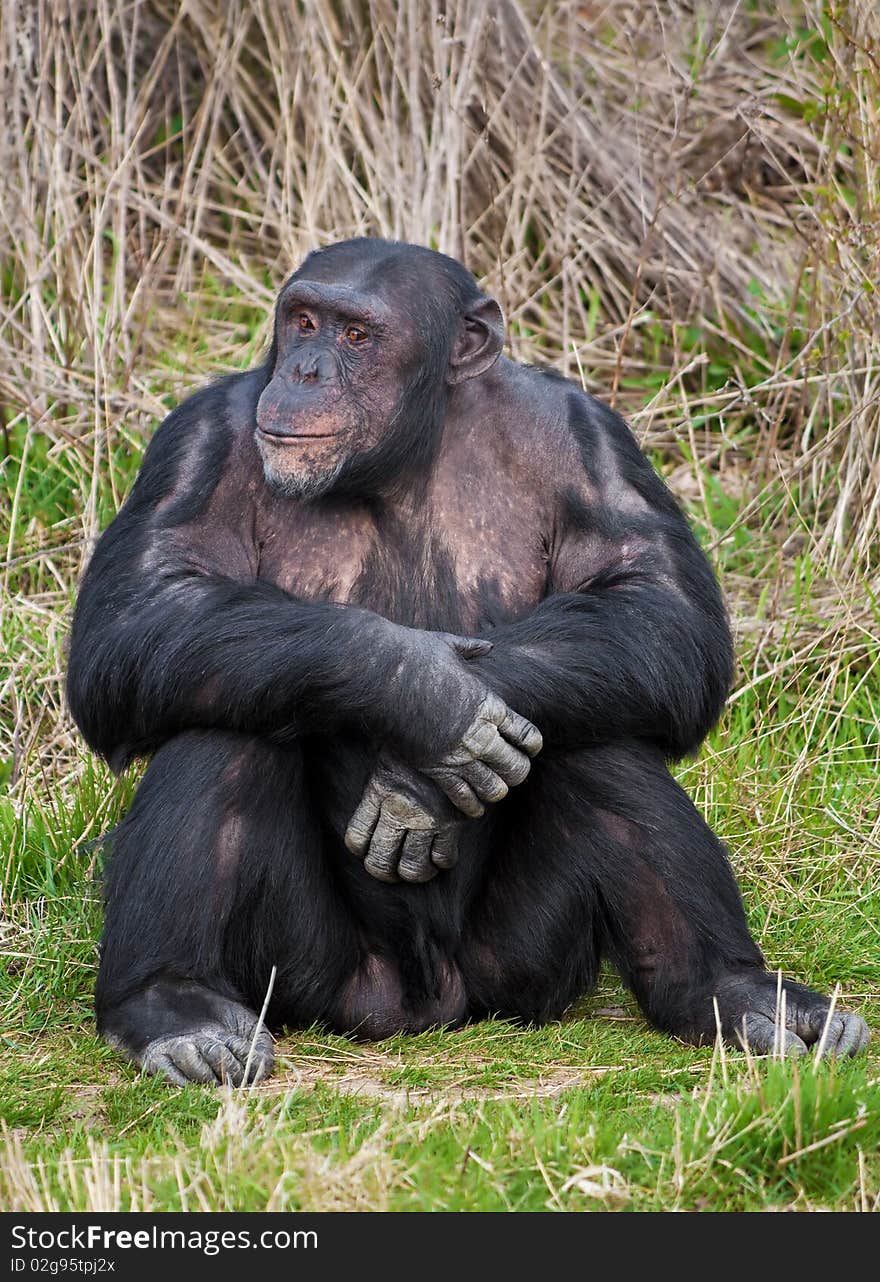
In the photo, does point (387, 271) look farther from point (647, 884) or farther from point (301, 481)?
point (647, 884)

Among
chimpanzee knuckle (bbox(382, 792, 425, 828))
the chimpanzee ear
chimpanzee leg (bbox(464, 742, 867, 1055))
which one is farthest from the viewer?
the chimpanzee ear

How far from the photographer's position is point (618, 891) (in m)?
4.39

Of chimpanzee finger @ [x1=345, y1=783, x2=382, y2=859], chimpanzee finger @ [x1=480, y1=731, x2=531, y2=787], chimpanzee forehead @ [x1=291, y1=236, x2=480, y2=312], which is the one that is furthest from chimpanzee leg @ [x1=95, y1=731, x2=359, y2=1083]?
chimpanzee forehead @ [x1=291, y1=236, x2=480, y2=312]

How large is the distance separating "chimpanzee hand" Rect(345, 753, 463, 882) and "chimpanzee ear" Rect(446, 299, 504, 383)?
1.00 metres

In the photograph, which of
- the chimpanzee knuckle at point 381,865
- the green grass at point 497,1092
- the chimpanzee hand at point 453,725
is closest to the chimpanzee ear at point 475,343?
the chimpanzee hand at point 453,725

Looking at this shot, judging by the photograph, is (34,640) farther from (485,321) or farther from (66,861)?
(485,321)

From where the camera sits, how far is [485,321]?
182 inches

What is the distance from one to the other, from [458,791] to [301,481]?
0.78 m

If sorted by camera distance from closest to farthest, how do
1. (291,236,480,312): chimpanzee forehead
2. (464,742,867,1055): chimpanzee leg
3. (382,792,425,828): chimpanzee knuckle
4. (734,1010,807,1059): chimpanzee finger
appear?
(734,1010,807,1059): chimpanzee finger, (382,792,425,828): chimpanzee knuckle, (464,742,867,1055): chimpanzee leg, (291,236,480,312): chimpanzee forehead

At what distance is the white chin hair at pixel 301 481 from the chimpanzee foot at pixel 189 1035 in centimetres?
111

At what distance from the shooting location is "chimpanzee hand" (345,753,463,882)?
13.9 ft

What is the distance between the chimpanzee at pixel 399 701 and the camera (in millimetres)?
4164

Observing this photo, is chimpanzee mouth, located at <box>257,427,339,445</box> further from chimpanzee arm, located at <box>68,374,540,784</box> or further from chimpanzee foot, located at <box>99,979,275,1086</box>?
chimpanzee foot, located at <box>99,979,275,1086</box>
